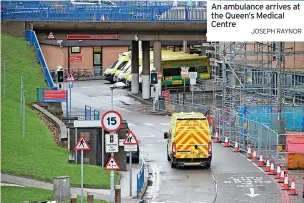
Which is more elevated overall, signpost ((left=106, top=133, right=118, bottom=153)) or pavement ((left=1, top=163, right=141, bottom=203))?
signpost ((left=106, top=133, right=118, bottom=153))

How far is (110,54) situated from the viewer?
294ft

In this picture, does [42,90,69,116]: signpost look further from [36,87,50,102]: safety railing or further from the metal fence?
the metal fence

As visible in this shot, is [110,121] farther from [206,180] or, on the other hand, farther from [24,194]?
[206,180]

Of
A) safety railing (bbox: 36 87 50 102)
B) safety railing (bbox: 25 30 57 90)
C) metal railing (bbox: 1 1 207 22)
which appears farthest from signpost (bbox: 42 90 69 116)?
metal railing (bbox: 1 1 207 22)

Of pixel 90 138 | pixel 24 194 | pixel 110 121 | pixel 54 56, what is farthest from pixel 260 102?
pixel 54 56

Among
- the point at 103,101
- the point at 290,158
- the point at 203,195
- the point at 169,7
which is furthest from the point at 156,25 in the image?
the point at 203,195

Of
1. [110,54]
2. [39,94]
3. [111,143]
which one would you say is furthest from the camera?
[110,54]

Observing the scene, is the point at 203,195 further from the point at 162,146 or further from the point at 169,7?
the point at 169,7

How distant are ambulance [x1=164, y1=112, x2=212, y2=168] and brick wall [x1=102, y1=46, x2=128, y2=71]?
154ft

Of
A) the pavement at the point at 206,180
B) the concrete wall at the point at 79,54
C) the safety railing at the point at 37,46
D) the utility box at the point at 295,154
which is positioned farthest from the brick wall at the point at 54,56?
the utility box at the point at 295,154

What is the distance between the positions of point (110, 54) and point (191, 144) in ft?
159

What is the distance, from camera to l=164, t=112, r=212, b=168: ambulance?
41.7m

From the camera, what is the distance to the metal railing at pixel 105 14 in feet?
215

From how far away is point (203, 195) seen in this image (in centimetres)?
3625
